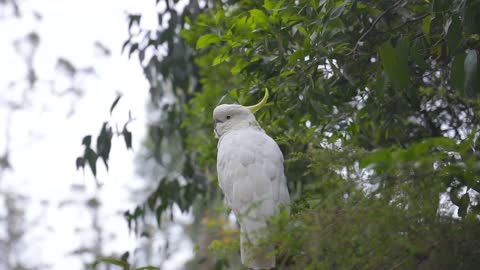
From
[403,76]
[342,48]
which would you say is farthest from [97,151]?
[403,76]

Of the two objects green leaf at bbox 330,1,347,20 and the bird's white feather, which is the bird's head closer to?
the bird's white feather

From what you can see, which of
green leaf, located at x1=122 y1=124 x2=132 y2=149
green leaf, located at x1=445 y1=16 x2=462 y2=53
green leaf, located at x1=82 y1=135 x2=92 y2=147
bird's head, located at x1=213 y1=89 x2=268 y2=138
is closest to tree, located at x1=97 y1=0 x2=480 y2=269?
green leaf, located at x1=445 y1=16 x2=462 y2=53

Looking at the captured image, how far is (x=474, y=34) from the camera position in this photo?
183cm

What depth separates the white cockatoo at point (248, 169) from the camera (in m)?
2.05

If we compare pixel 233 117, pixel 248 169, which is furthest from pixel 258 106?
pixel 248 169

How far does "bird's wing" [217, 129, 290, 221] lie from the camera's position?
207 centimetres

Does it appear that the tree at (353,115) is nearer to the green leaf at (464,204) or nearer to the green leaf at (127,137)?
the green leaf at (464,204)

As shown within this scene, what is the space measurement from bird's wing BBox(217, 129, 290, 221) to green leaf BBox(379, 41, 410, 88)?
21.5 inches

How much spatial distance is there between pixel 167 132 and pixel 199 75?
0.45 m

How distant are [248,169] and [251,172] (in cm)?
2

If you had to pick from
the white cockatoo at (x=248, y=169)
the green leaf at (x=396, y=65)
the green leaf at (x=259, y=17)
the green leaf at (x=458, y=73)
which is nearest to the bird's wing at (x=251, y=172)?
the white cockatoo at (x=248, y=169)

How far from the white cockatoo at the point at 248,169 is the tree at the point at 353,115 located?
65mm

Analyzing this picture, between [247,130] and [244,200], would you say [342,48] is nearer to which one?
[247,130]

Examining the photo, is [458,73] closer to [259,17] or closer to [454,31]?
[454,31]
